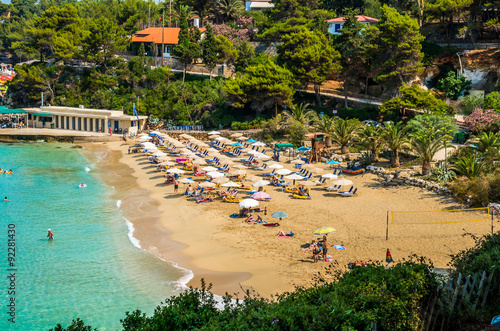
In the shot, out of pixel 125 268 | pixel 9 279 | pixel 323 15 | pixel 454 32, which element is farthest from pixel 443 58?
pixel 9 279

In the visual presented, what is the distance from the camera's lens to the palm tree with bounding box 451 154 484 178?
26391 millimetres

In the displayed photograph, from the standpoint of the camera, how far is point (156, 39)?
226ft

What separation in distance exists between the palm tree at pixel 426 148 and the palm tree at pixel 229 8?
4593cm

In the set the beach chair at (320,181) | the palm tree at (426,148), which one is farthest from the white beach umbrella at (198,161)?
the palm tree at (426,148)

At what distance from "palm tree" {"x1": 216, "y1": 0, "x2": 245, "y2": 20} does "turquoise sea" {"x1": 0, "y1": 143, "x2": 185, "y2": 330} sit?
4250cm

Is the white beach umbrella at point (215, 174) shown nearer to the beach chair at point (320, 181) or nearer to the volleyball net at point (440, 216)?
the beach chair at point (320, 181)

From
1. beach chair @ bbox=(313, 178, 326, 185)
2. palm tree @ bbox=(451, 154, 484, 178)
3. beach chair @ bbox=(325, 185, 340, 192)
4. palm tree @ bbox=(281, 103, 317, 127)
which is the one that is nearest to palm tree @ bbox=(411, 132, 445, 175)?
palm tree @ bbox=(451, 154, 484, 178)

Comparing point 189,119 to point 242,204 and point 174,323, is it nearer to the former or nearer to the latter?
point 242,204

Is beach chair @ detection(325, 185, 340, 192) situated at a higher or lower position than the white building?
lower

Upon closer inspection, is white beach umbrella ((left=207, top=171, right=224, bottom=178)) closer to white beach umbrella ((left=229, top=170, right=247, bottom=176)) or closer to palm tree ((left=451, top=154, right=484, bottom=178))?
white beach umbrella ((left=229, top=170, right=247, bottom=176))

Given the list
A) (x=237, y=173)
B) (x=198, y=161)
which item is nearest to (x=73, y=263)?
(x=237, y=173)

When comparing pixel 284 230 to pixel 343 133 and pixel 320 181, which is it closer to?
pixel 320 181

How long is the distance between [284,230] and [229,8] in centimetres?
5225

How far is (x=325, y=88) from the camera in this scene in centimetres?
5544
